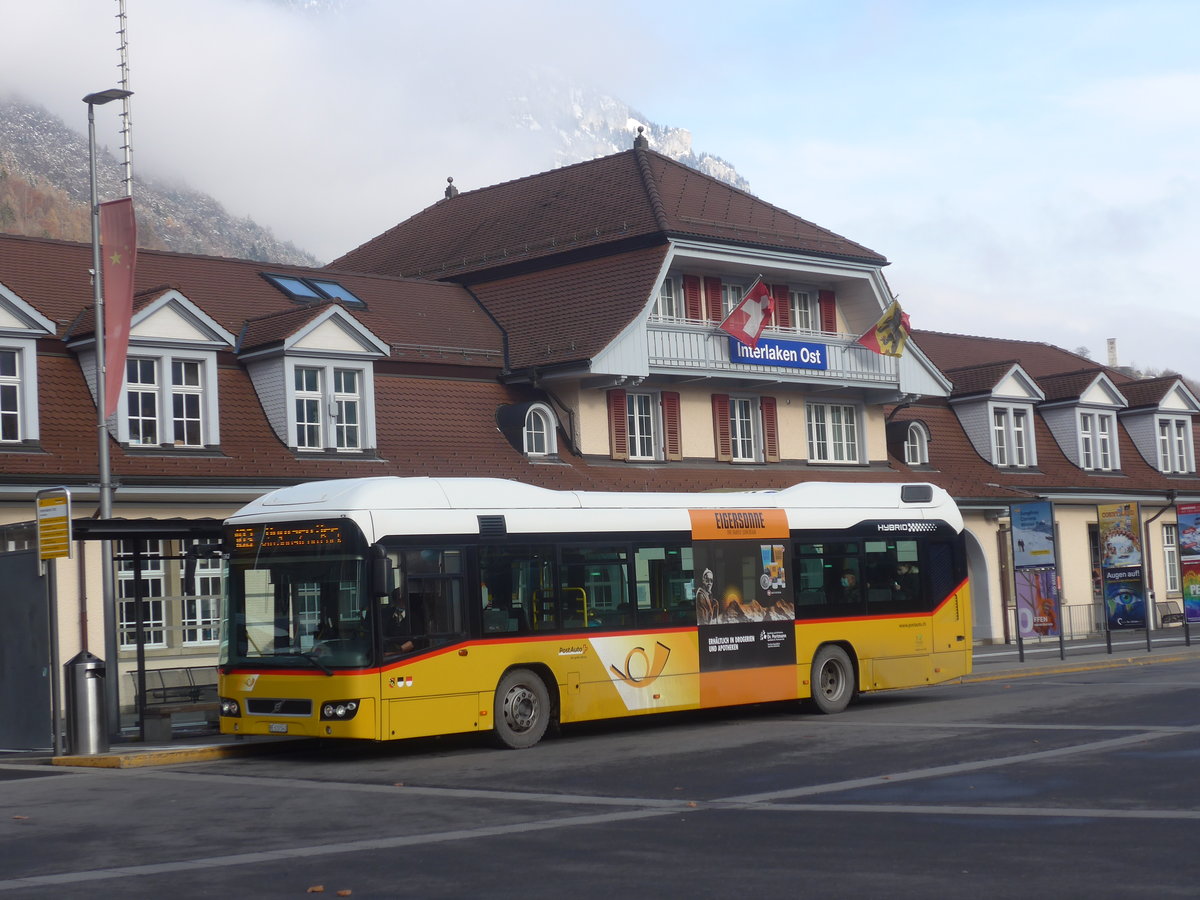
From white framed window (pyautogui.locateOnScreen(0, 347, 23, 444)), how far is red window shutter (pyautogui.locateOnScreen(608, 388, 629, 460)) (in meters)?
12.7

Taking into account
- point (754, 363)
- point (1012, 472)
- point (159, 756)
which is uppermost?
point (754, 363)

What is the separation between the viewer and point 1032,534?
33.6 metres

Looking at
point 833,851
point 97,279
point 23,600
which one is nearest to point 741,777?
point 833,851

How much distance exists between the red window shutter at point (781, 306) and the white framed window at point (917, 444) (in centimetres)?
586

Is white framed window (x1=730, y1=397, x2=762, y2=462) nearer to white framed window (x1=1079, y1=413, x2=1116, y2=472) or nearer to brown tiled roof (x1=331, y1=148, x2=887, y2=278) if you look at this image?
brown tiled roof (x1=331, y1=148, x2=887, y2=278)

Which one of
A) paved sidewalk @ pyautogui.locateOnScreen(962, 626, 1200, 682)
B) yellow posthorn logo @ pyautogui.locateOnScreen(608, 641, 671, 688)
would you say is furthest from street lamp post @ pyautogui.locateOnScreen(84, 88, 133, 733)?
paved sidewalk @ pyautogui.locateOnScreen(962, 626, 1200, 682)

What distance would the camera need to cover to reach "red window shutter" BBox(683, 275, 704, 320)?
35688 millimetres

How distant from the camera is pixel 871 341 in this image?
125ft

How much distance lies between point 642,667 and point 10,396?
11.5 meters

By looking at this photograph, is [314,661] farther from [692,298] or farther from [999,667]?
[692,298]

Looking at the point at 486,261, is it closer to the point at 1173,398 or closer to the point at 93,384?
the point at 93,384

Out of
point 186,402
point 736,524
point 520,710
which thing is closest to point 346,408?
point 186,402

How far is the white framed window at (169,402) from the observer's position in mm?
26344

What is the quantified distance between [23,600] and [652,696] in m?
7.65
